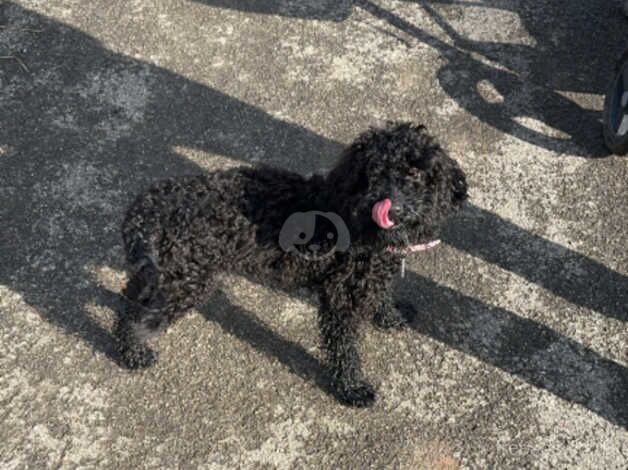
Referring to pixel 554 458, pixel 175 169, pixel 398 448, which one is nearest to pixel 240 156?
pixel 175 169

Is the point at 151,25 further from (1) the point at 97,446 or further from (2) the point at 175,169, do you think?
(1) the point at 97,446

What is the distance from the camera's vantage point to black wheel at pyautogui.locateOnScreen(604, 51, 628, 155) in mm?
5512

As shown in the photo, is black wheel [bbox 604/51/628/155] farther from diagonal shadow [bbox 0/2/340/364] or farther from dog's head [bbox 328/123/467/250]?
dog's head [bbox 328/123/467/250]

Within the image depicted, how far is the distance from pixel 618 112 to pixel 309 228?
3.33 meters

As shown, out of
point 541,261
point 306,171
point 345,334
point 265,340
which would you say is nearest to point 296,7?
point 306,171

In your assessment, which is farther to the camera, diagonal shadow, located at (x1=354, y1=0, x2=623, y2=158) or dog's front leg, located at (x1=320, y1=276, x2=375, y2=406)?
diagonal shadow, located at (x1=354, y1=0, x2=623, y2=158)

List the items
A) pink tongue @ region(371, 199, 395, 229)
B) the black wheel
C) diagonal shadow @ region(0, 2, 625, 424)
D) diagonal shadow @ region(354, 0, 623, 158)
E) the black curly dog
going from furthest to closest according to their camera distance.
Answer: diagonal shadow @ region(354, 0, 623, 158) → the black wheel → diagonal shadow @ region(0, 2, 625, 424) → the black curly dog → pink tongue @ region(371, 199, 395, 229)

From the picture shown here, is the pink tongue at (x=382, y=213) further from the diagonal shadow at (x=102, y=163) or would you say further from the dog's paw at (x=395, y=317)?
the diagonal shadow at (x=102, y=163)

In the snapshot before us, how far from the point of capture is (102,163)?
5711 mm

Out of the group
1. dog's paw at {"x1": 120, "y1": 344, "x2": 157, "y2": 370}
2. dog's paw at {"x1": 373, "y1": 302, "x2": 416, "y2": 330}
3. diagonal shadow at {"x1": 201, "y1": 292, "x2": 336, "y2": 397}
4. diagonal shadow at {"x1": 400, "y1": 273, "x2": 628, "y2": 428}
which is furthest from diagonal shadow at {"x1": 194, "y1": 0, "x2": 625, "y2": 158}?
dog's paw at {"x1": 120, "y1": 344, "x2": 157, "y2": 370}

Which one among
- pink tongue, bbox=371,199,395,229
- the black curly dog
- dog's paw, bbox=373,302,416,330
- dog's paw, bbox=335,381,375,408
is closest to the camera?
pink tongue, bbox=371,199,395,229

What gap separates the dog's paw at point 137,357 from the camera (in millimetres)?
4539

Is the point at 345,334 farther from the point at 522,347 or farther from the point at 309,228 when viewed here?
the point at 522,347

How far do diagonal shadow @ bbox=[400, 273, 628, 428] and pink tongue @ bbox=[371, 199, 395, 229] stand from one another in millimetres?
1636
